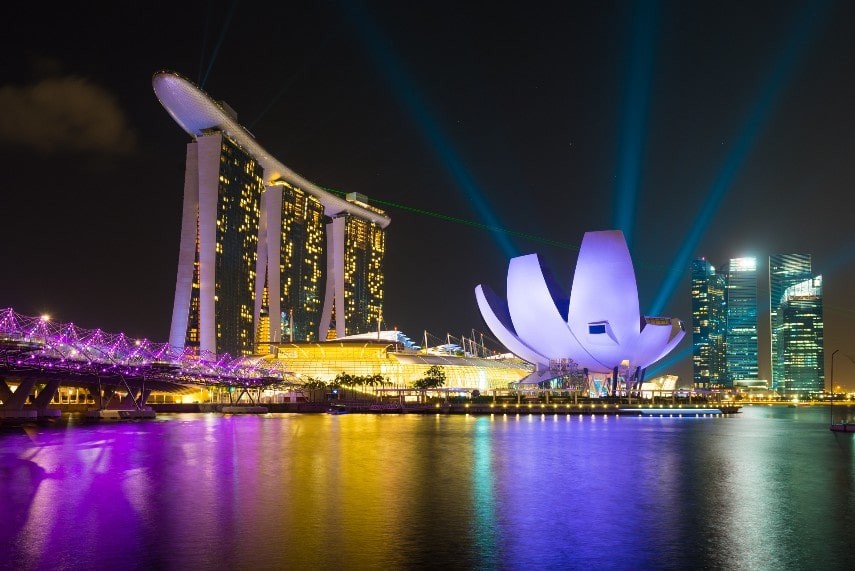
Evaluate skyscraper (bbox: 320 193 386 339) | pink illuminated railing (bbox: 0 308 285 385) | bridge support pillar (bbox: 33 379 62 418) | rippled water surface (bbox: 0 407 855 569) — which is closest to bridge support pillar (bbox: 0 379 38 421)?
bridge support pillar (bbox: 33 379 62 418)

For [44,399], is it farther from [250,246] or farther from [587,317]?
[250,246]

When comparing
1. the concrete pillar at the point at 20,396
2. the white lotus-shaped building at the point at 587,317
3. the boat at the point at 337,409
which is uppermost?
the white lotus-shaped building at the point at 587,317

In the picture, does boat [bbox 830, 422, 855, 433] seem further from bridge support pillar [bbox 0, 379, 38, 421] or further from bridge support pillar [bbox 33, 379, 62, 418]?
bridge support pillar [bbox 33, 379, 62, 418]

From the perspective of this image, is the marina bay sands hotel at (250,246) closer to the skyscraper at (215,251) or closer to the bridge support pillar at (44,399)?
the skyscraper at (215,251)

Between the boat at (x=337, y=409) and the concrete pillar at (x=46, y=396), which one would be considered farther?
the boat at (x=337, y=409)

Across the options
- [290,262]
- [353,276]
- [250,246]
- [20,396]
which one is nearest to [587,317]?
[20,396]

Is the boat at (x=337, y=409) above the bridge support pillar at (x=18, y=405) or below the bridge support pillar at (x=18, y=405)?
below

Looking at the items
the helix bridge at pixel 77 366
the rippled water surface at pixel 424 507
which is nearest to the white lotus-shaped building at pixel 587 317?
the helix bridge at pixel 77 366
